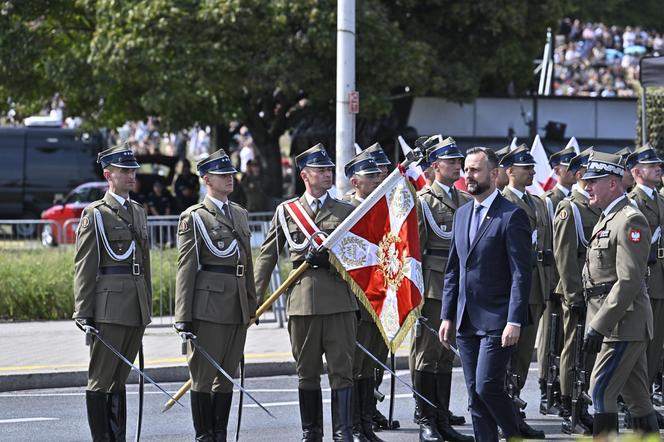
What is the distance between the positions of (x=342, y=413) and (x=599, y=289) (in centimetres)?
196

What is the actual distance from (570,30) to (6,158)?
1841cm

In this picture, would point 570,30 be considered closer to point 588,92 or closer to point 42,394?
point 588,92

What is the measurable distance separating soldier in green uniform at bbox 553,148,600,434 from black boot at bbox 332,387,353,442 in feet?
6.64

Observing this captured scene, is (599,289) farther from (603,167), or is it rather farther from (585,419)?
(585,419)

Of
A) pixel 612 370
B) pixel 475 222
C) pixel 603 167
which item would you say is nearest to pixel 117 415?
pixel 475 222

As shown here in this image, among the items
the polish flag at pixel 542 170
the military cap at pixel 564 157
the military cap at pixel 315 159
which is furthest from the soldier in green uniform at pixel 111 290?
the polish flag at pixel 542 170

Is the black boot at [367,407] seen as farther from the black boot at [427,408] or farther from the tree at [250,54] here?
the tree at [250,54]

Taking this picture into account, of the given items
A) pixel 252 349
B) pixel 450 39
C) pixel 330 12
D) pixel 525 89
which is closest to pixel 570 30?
pixel 525 89

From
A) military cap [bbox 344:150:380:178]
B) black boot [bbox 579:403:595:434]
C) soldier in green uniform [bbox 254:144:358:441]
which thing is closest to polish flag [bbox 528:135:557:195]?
black boot [bbox 579:403:595:434]

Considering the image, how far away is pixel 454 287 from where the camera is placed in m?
9.02

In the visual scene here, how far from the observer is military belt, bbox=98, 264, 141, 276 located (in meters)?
9.55

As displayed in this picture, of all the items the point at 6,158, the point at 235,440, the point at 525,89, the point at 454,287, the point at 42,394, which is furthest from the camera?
the point at 6,158

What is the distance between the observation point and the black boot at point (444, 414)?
10.6 metres

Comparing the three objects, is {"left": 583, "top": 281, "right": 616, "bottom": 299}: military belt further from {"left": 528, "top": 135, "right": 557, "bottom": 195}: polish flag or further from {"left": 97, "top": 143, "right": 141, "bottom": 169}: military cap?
{"left": 528, "top": 135, "right": 557, "bottom": 195}: polish flag
